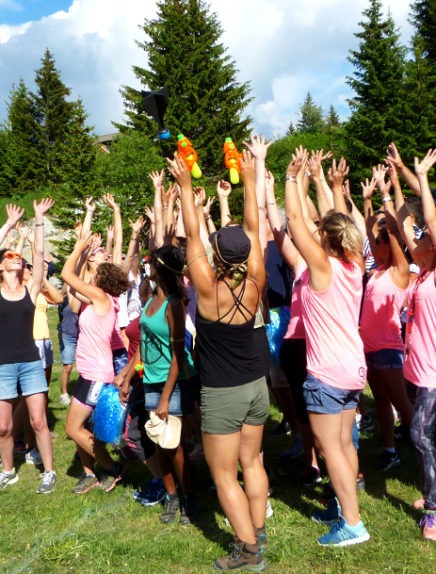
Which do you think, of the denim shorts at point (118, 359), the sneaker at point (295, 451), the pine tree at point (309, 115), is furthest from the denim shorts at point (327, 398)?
the pine tree at point (309, 115)

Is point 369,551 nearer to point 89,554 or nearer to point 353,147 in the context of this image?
point 89,554

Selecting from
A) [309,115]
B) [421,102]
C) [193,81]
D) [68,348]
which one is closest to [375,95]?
[421,102]

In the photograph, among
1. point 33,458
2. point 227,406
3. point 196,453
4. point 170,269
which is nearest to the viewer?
point 227,406

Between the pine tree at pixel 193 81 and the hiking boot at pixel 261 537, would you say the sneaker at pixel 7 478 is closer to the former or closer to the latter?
the hiking boot at pixel 261 537

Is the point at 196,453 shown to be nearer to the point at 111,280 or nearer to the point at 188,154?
the point at 111,280

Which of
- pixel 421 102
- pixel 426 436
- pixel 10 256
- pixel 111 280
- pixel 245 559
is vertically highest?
pixel 421 102

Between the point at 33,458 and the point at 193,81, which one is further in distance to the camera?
the point at 193,81

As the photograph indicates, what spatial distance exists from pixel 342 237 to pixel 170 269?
50.4 inches

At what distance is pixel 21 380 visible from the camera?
548cm

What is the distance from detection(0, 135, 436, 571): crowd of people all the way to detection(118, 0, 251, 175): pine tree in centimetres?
2742

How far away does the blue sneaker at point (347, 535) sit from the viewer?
371 centimetres

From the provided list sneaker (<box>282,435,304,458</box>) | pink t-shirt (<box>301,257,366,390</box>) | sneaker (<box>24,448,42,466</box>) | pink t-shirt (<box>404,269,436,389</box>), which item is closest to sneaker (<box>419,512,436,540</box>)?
pink t-shirt (<box>404,269,436,389</box>)

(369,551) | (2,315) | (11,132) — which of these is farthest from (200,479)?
(11,132)

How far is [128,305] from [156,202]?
228 centimetres
